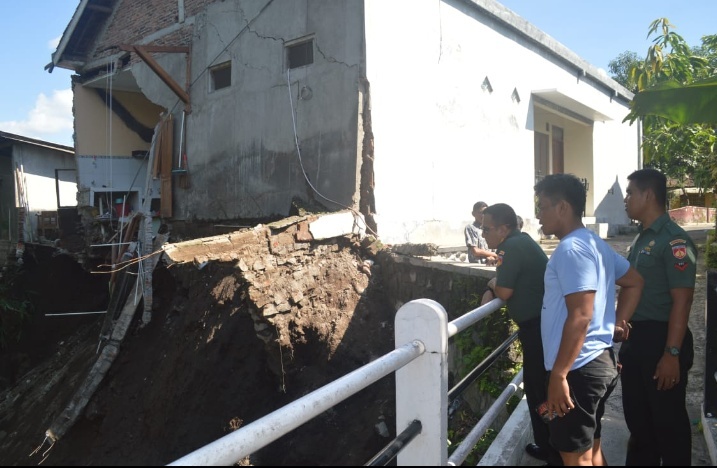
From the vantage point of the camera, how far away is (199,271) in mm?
8711

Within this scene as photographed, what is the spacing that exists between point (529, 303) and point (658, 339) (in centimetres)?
67

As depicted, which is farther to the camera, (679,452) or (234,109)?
(234,109)

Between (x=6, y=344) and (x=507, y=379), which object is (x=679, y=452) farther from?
(x=6, y=344)

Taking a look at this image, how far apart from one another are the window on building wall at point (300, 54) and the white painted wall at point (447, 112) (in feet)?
3.85

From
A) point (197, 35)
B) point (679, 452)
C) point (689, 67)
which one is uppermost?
point (197, 35)

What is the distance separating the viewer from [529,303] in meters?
2.91

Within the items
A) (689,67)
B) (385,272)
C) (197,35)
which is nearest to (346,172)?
(385,272)

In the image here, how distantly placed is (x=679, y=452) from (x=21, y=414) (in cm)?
1063

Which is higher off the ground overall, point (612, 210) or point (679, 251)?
point (612, 210)

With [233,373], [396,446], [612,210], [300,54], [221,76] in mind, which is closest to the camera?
[396,446]

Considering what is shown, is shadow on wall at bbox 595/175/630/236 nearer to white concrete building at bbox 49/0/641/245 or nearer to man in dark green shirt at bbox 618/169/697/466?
white concrete building at bbox 49/0/641/245

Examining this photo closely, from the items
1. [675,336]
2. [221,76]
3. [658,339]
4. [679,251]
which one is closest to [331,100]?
[221,76]

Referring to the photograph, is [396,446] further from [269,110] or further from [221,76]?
[221,76]

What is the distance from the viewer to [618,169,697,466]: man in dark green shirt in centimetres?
258
